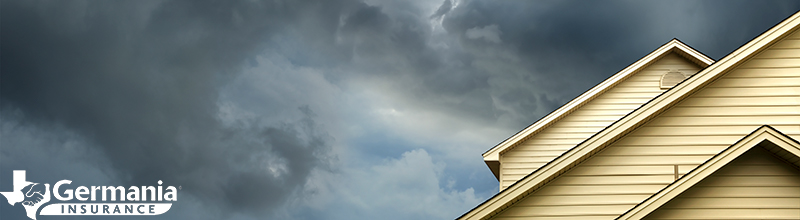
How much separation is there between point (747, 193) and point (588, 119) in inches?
307

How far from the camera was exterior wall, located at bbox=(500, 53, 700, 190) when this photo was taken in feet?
42.5

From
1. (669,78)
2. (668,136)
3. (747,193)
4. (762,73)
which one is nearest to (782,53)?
(762,73)

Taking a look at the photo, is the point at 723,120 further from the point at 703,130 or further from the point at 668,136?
the point at 668,136

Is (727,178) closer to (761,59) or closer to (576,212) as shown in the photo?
(576,212)

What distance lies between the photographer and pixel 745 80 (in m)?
7.32

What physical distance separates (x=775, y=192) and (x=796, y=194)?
0.27 m

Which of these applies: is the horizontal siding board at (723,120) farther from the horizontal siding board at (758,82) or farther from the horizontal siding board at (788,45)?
the horizontal siding board at (788,45)

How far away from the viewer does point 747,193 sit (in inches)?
224

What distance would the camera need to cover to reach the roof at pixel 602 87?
41.2 ft

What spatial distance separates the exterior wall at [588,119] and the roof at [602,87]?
205mm

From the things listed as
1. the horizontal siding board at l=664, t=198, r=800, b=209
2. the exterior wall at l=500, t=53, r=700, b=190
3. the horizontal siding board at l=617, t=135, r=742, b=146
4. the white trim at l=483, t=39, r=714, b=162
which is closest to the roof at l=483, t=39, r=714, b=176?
the white trim at l=483, t=39, r=714, b=162

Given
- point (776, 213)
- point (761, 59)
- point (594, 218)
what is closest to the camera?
point (776, 213)

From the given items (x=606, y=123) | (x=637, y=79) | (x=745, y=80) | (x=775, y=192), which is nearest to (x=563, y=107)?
(x=606, y=123)

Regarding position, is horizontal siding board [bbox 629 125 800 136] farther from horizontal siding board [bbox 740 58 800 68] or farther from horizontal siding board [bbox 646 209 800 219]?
horizontal siding board [bbox 646 209 800 219]
